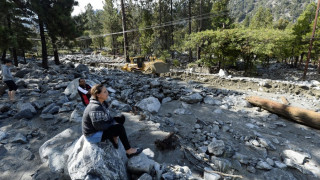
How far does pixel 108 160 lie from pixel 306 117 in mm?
7100

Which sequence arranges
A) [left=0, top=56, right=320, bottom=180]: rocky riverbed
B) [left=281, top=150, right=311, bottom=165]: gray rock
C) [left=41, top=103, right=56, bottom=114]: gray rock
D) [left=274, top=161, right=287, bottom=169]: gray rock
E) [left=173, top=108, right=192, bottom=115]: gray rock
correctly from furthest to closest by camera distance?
[left=173, top=108, right=192, bottom=115]: gray rock → [left=41, top=103, right=56, bottom=114]: gray rock → [left=281, top=150, right=311, bottom=165]: gray rock → [left=274, top=161, right=287, bottom=169]: gray rock → [left=0, top=56, right=320, bottom=180]: rocky riverbed

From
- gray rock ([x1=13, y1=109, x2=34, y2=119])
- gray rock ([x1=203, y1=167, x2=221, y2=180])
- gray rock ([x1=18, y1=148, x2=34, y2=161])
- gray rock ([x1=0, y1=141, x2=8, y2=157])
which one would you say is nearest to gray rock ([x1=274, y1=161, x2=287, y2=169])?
gray rock ([x1=203, y1=167, x2=221, y2=180])

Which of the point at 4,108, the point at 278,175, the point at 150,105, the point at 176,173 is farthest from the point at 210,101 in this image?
the point at 4,108

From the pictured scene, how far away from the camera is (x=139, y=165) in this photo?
8.70ft

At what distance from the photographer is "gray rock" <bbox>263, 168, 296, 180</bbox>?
11.6 ft

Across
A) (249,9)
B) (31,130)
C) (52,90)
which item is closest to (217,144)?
(31,130)

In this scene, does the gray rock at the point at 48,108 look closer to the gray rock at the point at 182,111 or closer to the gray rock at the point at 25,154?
the gray rock at the point at 25,154

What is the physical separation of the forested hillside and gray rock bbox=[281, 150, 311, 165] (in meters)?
147

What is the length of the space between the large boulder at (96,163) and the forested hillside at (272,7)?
150186 millimetres

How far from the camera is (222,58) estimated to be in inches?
622

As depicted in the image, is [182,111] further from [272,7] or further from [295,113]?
[272,7]

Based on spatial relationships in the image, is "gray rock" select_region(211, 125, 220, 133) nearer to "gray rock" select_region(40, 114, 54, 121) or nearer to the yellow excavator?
"gray rock" select_region(40, 114, 54, 121)

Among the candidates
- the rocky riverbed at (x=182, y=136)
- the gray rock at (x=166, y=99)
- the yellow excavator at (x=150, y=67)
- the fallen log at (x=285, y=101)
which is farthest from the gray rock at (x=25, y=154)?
the yellow excavator at (x=150, y=67)

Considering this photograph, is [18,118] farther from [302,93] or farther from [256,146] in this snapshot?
[302,93]
